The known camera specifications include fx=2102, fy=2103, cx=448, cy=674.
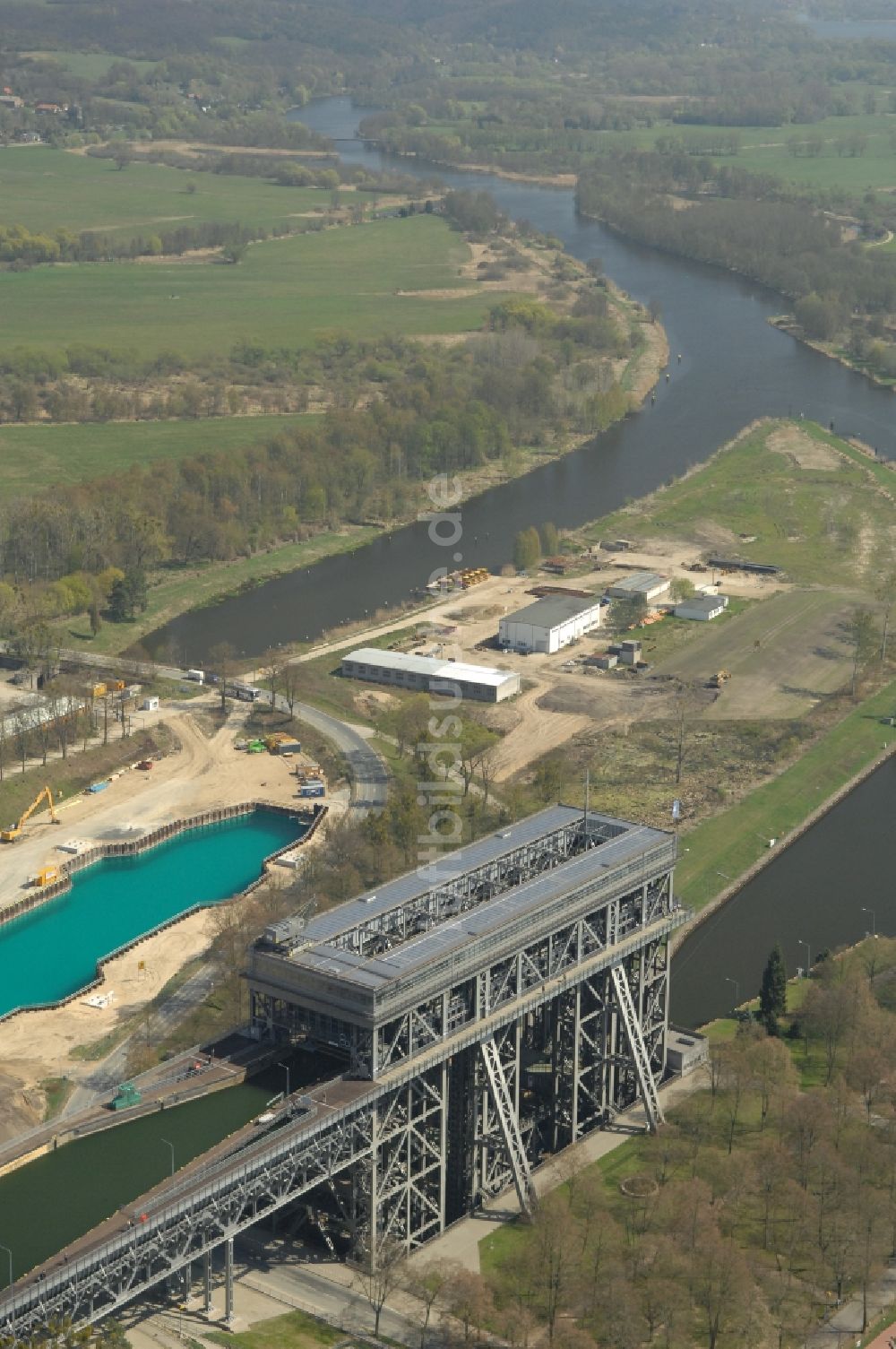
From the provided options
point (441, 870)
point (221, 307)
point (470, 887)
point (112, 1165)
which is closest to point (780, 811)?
point (470, 887)

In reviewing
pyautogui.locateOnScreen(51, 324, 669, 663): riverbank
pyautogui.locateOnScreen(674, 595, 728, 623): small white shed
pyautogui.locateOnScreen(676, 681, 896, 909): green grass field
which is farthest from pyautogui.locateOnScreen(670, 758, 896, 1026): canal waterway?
pyautogui.locateOnScreen(51, 324, 669, 663): riverbank

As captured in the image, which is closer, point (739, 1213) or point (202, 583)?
point (739, 1213)

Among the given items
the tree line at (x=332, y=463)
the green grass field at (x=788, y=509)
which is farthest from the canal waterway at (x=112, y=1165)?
the green grass field at (x=788, y=509)

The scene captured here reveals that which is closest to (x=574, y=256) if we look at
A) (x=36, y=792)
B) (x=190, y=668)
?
(x=190, y=668)

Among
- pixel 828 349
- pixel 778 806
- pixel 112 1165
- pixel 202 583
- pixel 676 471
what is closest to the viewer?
pixel 112 1165

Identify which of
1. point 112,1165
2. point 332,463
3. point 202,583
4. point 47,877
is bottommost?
point 47,877

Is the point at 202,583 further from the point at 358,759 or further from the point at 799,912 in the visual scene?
the point at 799,912

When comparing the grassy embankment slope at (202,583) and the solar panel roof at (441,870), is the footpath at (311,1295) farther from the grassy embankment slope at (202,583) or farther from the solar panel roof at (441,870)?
the grassy embankment slope at (202,583)
